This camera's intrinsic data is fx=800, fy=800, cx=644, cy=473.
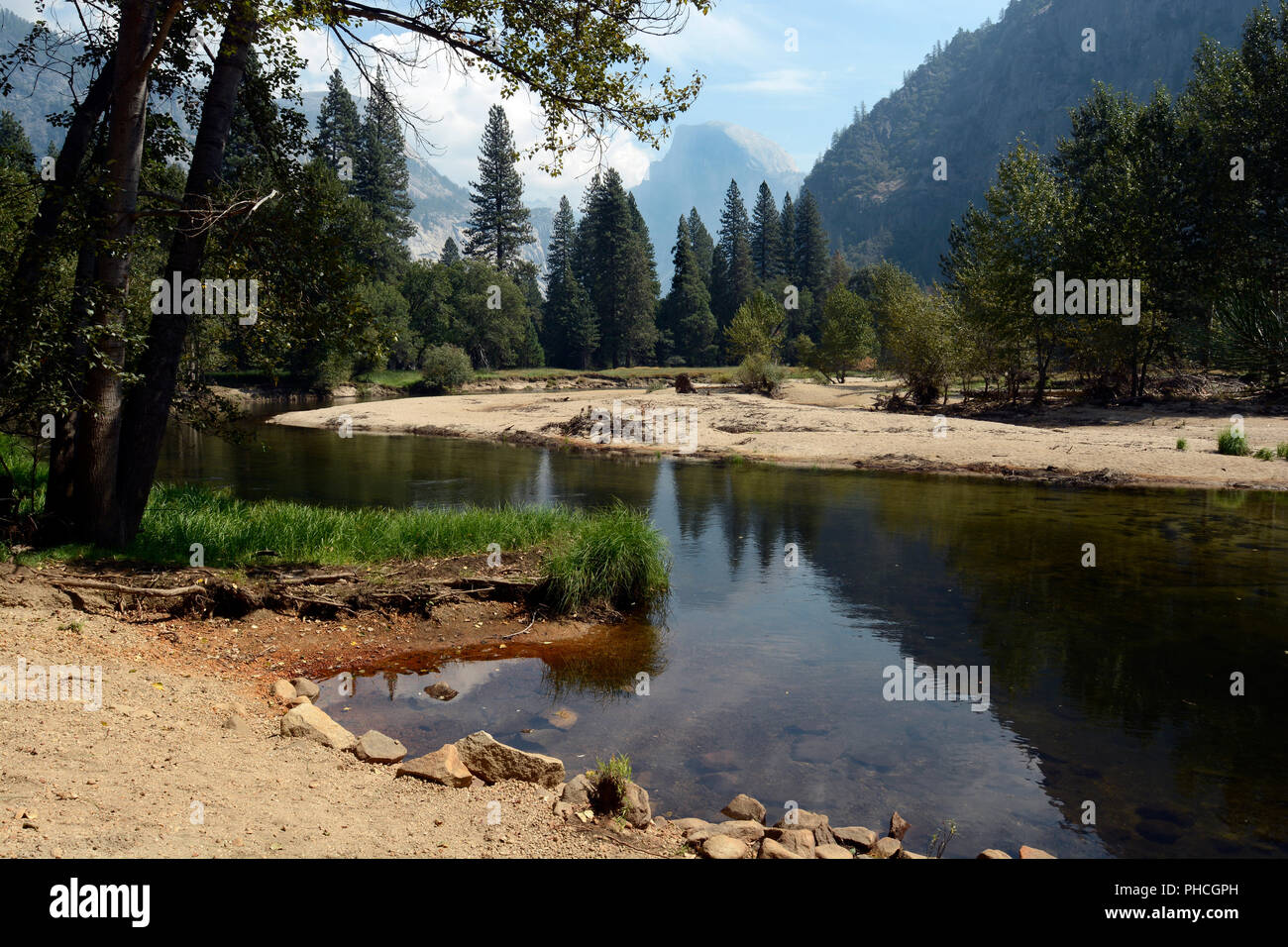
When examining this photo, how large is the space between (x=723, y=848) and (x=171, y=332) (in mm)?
9870

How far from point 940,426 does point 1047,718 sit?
25.8 meters

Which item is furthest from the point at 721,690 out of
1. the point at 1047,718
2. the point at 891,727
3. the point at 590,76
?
the point at 590,76

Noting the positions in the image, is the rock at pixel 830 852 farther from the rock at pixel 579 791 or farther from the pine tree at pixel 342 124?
the pine tree at pixel 342 124

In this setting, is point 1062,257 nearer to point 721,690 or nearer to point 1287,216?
point 1287,216

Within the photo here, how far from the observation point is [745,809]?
6520mm

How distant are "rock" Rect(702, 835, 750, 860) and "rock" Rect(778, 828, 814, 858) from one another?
15.4 inches

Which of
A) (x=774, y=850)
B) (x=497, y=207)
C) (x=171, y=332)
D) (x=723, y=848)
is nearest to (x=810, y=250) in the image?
(x=497, y=207)

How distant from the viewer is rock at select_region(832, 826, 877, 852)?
6109mm

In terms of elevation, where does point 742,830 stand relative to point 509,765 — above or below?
below

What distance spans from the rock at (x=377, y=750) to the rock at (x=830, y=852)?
3461 millimetres

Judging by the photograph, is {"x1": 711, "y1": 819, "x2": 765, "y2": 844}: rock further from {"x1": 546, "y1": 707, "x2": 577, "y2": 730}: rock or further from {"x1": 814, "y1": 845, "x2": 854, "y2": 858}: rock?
{"x1": 546, "y1": 707, "x2": 577, "y2": 730}: rock

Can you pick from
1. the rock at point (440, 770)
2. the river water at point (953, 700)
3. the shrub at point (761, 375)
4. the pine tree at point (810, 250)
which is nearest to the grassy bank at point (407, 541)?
the river water at point (953, 700)

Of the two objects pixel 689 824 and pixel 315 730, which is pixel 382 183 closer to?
pixel 315 730

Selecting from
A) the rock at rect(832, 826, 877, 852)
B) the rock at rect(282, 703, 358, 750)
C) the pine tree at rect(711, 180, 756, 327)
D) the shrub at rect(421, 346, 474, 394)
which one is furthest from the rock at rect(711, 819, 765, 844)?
the pine tree at rect(711, 180, 756, 327)
